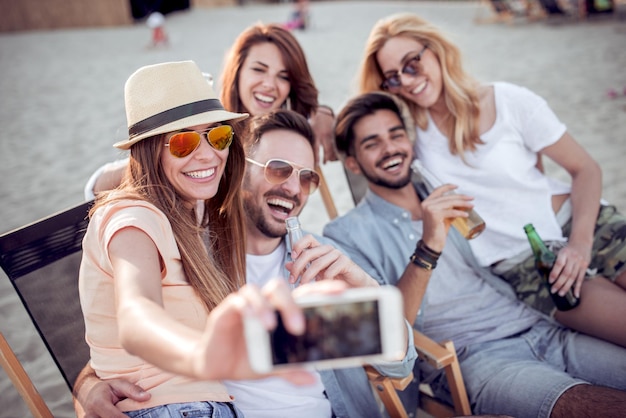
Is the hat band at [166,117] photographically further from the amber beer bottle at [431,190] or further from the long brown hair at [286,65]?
the long brown hair at [286,65]

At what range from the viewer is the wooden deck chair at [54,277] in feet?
8.09

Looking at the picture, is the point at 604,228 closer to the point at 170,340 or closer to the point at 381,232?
the point at 381,232

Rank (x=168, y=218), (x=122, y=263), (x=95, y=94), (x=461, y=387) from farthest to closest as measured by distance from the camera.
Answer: (x=95, y=94)
(x=461, y=387)
(x=168, y=218)
(x=122, y=263)

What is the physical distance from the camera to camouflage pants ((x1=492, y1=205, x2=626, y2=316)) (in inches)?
112

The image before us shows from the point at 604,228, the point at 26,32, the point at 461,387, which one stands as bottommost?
the point at 461,387

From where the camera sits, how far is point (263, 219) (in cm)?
260

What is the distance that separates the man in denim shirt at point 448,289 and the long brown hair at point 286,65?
38cm

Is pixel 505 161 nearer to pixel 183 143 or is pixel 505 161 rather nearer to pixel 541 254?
pixel 541 254

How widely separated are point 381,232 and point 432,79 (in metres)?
0.92

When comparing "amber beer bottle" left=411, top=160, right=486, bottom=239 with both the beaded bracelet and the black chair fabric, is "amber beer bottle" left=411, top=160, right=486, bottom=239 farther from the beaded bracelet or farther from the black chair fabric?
the black chair fabric

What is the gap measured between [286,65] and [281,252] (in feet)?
4.16

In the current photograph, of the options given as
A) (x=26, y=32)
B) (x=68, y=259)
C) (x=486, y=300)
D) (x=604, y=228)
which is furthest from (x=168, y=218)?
(x=26, y=32)

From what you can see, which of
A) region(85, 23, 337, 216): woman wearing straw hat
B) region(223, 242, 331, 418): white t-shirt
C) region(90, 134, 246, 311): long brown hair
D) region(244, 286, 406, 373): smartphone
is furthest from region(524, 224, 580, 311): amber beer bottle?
region(244, 286, 406, 373): smartphone

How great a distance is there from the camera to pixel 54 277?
2.57 metres
